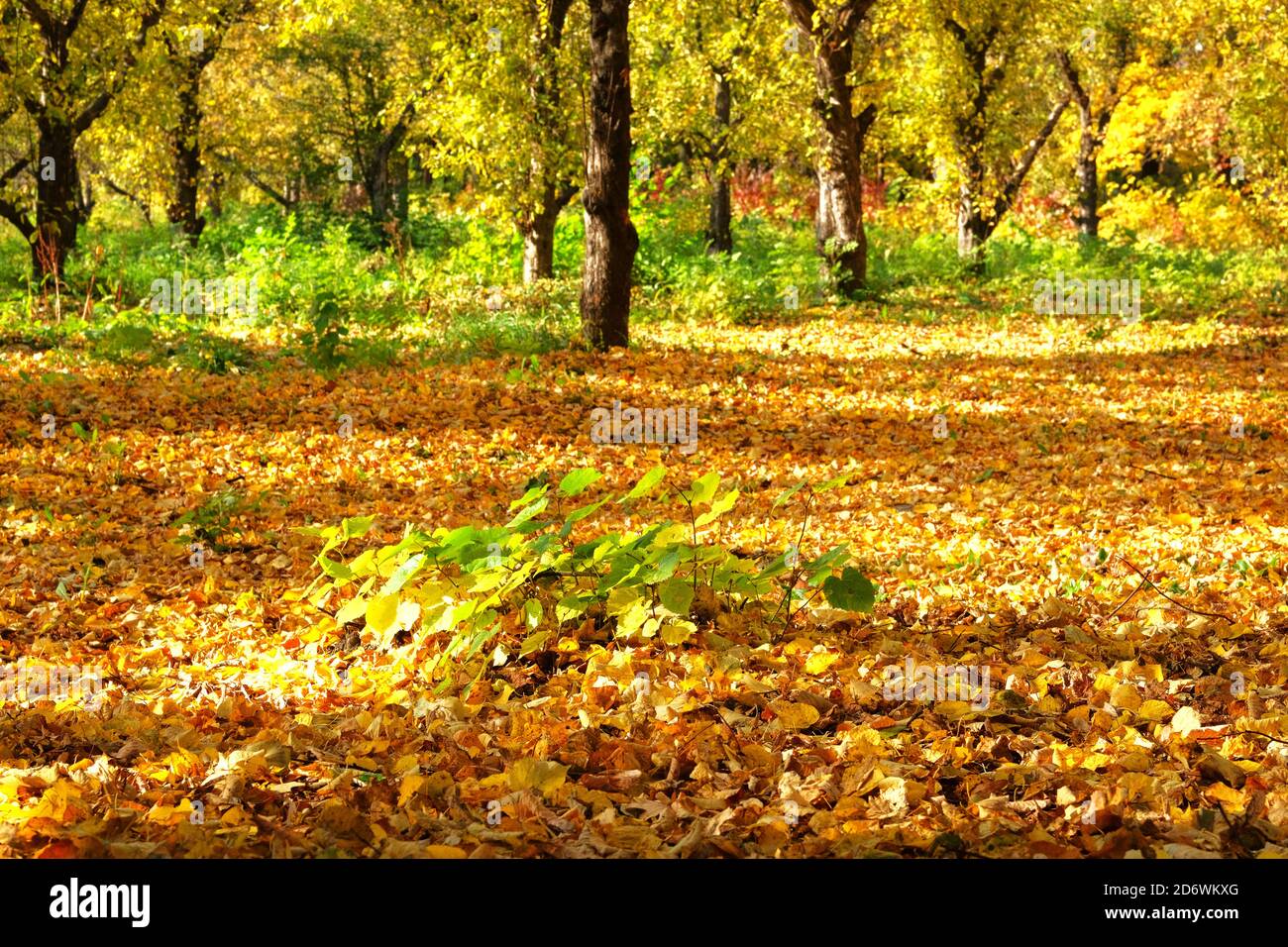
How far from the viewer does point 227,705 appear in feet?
13.1

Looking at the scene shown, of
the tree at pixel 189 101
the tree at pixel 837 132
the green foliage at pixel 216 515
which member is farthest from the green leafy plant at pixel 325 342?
the tree at pixel 837 132

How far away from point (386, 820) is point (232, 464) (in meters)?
5.13

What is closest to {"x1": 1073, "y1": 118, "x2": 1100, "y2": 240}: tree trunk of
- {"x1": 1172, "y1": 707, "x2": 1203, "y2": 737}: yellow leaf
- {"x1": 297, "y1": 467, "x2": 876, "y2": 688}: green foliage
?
{"x1": 297, "y1": 467, "x2": 876, "y2": 688}: green foliage

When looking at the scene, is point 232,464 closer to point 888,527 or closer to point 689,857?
point 888,527

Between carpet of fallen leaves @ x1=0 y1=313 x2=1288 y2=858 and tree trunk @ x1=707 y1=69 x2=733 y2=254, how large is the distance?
35.8 ft

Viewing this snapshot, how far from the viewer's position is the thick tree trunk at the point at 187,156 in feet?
64.3

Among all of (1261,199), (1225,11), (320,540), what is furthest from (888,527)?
(1225,11)

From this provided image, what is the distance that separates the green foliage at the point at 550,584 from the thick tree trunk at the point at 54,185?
10.8 meters

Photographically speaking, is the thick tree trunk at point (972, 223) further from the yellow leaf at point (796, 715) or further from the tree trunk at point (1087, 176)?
the yellow leaf at point (796, 715)

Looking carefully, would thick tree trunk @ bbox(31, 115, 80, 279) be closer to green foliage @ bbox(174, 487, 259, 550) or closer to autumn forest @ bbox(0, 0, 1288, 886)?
autumn forest @ bbox(0, 0, 1288, 886)

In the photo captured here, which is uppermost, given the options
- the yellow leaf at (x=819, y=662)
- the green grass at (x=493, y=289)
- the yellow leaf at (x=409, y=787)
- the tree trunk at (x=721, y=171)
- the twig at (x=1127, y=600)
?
the tree trunk at (x=721, y=171)

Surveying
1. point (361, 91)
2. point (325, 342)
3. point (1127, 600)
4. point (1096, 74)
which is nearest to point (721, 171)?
point (1096, 74)

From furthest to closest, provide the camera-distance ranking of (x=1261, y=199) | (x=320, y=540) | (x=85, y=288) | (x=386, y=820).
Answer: (x=1261, y=199) < (x=85, y=288) < (x=320, y=540) < (x=386, y=820)

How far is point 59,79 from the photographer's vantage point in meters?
13.1
